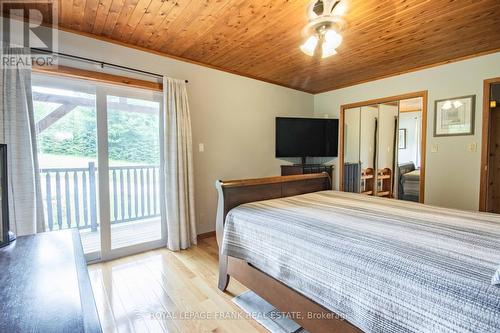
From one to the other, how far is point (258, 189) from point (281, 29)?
1588 millimetres

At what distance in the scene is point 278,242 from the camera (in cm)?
147

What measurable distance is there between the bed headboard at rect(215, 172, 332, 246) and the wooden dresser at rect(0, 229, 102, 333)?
40.8 inches

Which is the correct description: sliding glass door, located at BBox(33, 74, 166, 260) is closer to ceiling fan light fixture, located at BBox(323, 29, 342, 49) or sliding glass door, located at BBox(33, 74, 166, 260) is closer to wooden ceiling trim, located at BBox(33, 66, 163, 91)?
wooden ceiling trim, located at BBox(33, 66, 163, 91)

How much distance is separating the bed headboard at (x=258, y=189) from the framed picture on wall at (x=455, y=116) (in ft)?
6.01

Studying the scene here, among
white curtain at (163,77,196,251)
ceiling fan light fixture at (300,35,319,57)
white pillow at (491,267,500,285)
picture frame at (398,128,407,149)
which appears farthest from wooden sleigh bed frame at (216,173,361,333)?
picture frame at (398,128,407,149)

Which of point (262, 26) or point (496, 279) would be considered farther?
point (262, 26)

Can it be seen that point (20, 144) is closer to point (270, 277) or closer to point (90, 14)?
point (90, 14)

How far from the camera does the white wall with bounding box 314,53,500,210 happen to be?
2.87 meters

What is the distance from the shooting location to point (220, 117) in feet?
11.2

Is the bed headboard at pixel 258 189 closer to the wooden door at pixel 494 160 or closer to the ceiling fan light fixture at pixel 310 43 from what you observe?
the ceiling fan light fixture at pixel 310 43

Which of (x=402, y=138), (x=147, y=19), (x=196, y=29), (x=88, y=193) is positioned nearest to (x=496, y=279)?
(x=196, y=29)

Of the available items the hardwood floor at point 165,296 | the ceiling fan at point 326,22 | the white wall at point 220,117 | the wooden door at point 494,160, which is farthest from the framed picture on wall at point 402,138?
the hardwood floor at point 165,296

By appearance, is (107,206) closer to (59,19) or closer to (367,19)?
(59,19)

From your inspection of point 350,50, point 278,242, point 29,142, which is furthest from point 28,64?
point 350,50
